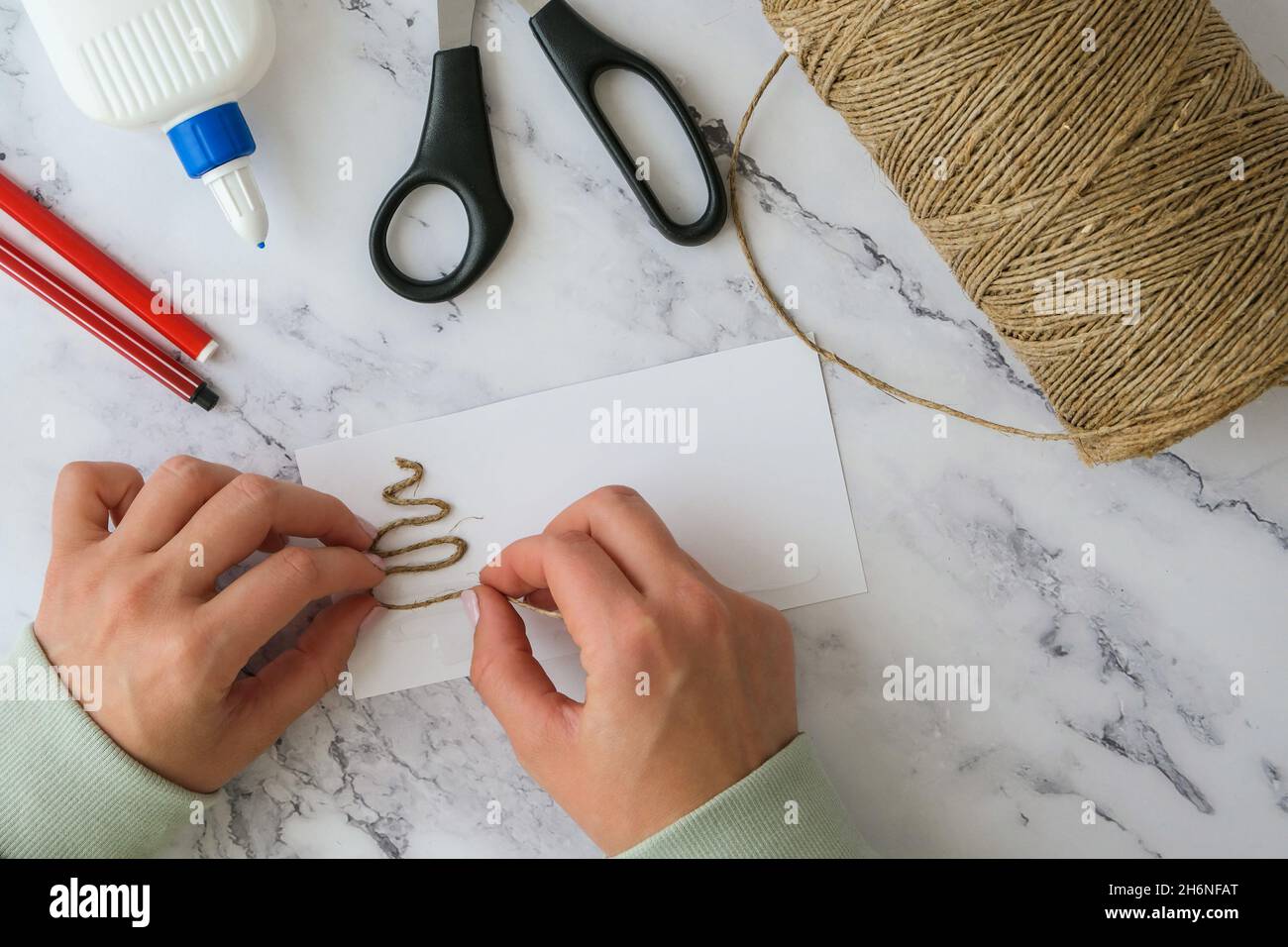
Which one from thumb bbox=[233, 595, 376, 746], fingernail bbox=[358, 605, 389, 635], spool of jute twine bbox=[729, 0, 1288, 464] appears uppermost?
spool of jute twine bbox=[729, 0, 1288, 464]

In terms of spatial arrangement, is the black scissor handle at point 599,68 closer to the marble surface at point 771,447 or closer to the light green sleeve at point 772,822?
the marble surface at point 771,447

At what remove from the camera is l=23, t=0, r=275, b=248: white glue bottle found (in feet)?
2.05

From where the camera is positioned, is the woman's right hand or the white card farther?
the white card

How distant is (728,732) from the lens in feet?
1.94

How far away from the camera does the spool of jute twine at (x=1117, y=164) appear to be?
0.53m

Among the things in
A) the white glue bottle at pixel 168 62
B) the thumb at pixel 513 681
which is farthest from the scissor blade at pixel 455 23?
the thumb at pixel 513 681

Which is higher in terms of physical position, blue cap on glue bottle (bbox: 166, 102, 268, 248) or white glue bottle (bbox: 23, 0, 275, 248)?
white glue bottle (bbox: 23, 0, 275, 248)

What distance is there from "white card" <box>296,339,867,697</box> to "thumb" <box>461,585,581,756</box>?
54 mm

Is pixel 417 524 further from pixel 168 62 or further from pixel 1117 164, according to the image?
pixel 1117 164

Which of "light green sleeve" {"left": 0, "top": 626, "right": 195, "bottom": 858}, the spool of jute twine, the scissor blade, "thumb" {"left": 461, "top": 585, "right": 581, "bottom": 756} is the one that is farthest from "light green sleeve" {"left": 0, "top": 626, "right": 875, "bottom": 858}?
the scissor blade

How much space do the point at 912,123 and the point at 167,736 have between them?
1.94 ft

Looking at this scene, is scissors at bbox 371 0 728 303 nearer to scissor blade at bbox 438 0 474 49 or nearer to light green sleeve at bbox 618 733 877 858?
scissor blade at bbox 438 0 474 49
